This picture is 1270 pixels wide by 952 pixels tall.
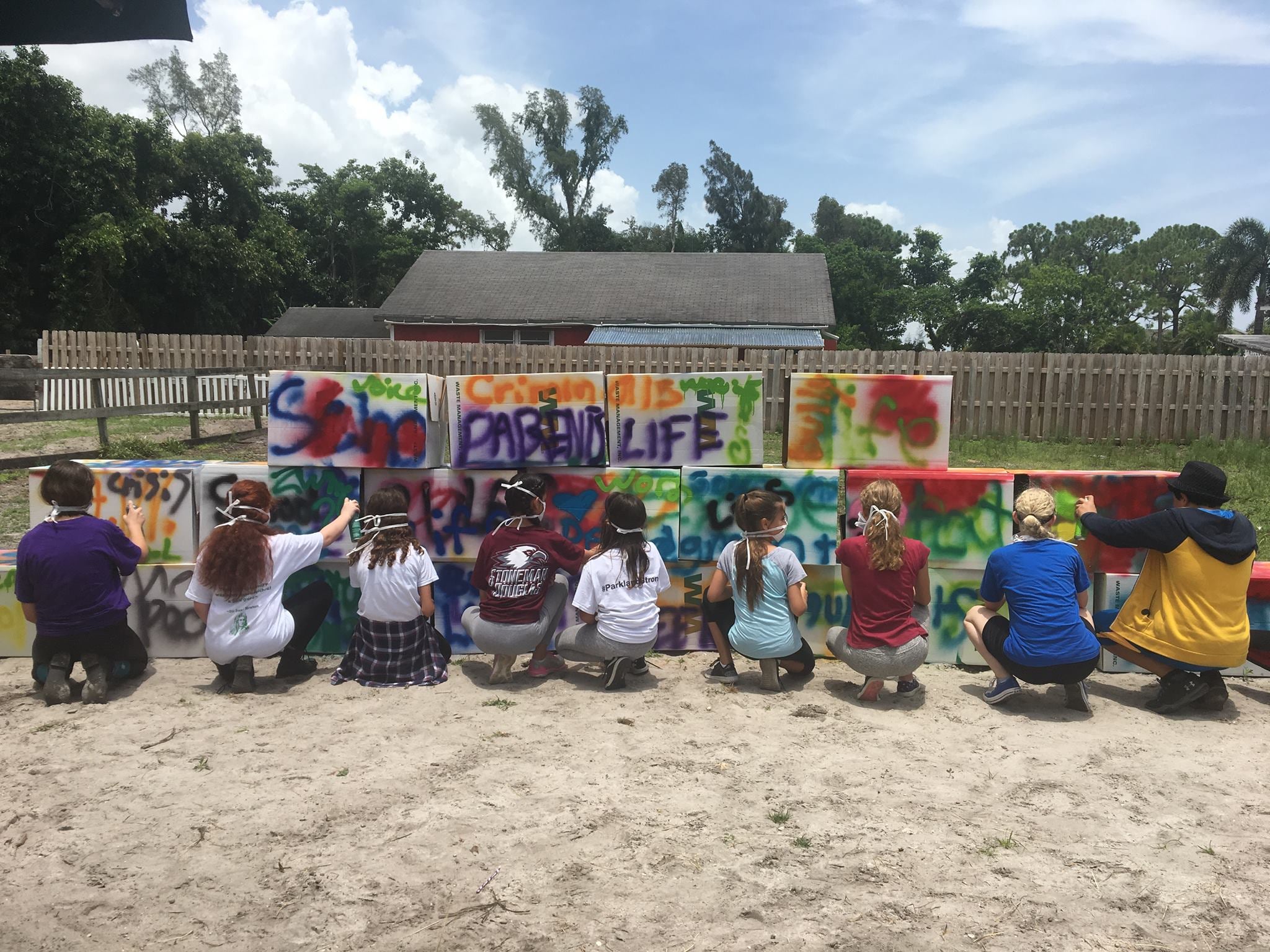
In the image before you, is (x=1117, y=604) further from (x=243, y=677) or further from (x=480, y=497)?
(x=243, y=677)

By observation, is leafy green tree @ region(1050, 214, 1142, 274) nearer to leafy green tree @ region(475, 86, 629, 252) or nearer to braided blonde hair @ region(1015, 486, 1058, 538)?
leafy green tree @ region(475, 86, 629, 252)

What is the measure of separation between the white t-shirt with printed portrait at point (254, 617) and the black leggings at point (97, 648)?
1.48ft

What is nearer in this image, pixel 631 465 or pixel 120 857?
pixel 120 857

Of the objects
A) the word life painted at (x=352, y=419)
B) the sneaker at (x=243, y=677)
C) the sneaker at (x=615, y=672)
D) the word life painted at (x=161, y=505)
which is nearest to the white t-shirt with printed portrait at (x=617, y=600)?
the sneaker at (x=615, y=672)

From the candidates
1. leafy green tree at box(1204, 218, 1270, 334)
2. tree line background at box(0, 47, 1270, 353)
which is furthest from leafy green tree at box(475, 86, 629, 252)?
leafy green tree at box(1204, 218, 1270, 334)

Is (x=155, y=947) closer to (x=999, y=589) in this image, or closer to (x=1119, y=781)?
(x=1119, y=781)

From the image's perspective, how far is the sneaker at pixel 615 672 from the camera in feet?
16.5

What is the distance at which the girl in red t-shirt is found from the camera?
4805 millimetres

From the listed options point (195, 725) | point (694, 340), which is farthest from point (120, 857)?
point (694, 340)

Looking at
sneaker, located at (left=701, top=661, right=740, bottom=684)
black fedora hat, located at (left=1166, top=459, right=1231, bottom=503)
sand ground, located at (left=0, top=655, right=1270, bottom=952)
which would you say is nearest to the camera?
sand ground, located at (left=0, top=655, right=1270, bottom=952)

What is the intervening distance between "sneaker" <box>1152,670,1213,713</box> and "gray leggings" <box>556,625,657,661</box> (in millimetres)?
2723

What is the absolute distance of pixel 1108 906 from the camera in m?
2.94

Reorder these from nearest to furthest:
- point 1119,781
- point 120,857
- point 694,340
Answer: point 120,857
point 1119,781
point 694,340

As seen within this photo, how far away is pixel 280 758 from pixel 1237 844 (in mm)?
3871
